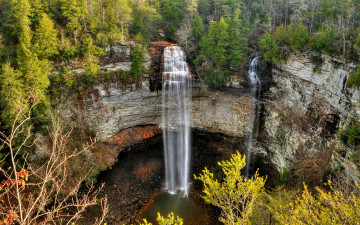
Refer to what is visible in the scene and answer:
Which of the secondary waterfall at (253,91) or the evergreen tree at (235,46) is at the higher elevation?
the evergreen tree at (235,46)

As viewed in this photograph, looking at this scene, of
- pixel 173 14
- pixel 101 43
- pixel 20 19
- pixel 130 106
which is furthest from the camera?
pixel 173 14

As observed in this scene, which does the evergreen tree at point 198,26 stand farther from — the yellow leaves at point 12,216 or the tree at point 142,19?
the yellow leaves at point 12,216

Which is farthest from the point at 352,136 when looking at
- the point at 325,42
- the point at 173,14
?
the point at 173,14

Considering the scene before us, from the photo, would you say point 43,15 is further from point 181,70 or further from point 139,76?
point 181,70

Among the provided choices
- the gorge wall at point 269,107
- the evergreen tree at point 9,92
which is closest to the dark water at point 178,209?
the gorge wall at point 269,107

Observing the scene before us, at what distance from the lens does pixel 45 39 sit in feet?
66.7

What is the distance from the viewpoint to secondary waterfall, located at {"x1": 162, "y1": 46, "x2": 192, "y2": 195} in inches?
1009

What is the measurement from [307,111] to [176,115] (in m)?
14.9

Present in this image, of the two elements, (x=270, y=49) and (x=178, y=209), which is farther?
(x=270, y=49)

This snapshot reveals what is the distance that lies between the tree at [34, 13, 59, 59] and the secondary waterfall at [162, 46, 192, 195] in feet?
39.4

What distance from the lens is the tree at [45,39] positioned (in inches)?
784

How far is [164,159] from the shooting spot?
26.6m

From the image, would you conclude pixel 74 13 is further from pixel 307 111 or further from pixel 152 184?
pixel 307 111

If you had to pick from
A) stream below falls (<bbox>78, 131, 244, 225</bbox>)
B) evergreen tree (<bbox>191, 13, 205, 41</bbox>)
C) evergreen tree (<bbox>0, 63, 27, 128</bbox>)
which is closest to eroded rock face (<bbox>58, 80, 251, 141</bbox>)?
stream below falls (<bbox>78, 131, 244, 225</bbox>)
